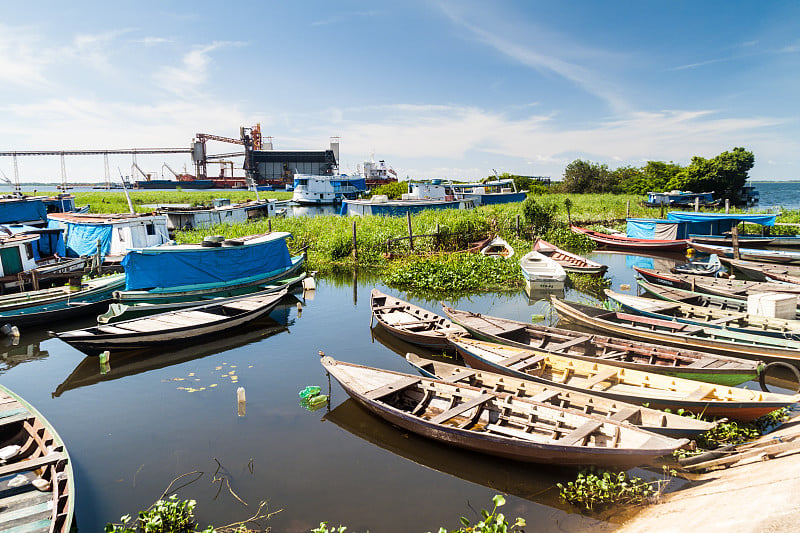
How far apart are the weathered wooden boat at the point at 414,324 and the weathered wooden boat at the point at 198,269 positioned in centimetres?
661

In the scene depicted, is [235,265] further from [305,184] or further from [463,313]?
[305,184]

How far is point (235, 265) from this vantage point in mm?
18047

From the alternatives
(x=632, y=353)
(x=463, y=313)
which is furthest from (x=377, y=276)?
(x=632, y=353)

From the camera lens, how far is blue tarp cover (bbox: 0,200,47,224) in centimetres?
2381

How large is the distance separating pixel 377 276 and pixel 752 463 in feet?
55.9

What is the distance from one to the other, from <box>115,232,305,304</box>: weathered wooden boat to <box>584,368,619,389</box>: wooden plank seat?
13.8 metres

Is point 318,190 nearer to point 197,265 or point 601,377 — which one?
point 197,265

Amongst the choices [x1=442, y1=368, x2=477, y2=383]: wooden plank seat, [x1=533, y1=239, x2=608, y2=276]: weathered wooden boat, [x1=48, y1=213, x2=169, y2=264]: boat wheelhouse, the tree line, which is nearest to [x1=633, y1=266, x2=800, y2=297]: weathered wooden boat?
[x1=533, y1=239, x2=608, y2=276]: weathered wooden boat

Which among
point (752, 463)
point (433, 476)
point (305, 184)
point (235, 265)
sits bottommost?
point (433, 476)

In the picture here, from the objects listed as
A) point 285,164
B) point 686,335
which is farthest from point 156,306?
point 285,164

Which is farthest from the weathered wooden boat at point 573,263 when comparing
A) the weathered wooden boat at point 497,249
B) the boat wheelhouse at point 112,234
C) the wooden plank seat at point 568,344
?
the boat wheelhouse at point 112,234

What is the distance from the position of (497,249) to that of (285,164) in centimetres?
7631

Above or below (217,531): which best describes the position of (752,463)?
above

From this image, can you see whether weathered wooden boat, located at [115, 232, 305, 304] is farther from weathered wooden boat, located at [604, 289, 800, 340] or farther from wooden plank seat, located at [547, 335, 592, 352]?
weathered wooden boat, located at [604, 289, 800, 340]
